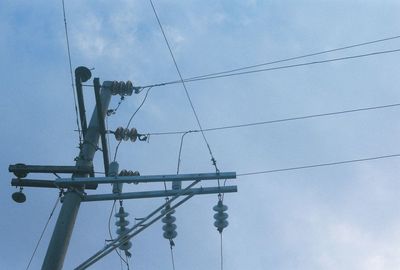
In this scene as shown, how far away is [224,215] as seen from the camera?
32.0 feet

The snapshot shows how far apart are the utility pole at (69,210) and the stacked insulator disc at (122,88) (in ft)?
2.06

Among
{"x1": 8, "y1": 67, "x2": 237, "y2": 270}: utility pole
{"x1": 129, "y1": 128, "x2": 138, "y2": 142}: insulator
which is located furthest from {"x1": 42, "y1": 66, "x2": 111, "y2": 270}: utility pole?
{"x1": 129, "y1": 128, "x2": 138, "y2": 142}: insulator

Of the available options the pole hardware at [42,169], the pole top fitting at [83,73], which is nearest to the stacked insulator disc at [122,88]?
the pole top fitting at [83,73]

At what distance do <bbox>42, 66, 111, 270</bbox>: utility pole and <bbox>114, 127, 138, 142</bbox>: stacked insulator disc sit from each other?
2.02 feet

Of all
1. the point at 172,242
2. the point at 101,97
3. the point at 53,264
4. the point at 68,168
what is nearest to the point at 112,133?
the point at 101,97

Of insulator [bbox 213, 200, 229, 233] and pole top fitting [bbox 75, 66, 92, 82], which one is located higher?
pole top fitting [bbox 75, 66, 92, 82]

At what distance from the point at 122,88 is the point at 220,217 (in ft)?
11.2

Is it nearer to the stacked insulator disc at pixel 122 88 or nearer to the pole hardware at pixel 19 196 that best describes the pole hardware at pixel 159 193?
the pole hardware at pixel 19 196

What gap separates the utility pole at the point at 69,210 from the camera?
26.6 ft

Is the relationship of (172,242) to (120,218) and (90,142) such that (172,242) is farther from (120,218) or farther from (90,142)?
(90,142)

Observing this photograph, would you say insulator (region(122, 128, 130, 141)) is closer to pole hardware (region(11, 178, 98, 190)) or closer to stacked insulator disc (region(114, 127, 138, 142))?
stacked insulator disc (region(114, 127, 138, 142))

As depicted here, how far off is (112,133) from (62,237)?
3.11m

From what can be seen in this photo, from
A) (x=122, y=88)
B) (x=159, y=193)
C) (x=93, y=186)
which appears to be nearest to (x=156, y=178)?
(x=159, y=193)

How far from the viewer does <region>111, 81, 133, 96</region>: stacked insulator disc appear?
36.6 feet
